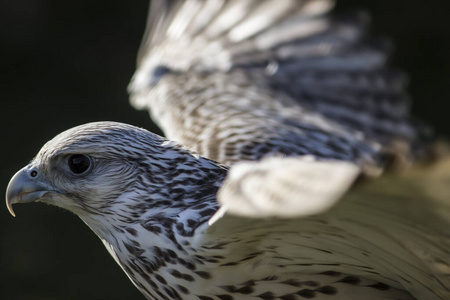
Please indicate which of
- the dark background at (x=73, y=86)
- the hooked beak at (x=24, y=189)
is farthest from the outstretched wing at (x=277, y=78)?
the dark background at (x=73, y=86)

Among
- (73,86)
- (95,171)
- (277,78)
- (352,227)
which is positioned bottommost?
(352,227)

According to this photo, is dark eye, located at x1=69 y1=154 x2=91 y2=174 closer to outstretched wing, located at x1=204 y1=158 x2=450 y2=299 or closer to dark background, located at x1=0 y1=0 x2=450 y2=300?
outstretched wing, located at x1=204 y1=158 x2=450 y2=299

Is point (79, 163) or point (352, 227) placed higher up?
point (79, 163)

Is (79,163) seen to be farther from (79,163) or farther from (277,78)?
(277,78)

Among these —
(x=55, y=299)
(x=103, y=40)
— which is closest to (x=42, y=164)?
(x=55, y=299)

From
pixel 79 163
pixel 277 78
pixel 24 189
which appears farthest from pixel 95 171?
pixel 277 78

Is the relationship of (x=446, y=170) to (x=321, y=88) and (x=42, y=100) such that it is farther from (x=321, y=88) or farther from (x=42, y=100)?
(x=42, y=100)

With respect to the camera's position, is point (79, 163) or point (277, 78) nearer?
point (79, 163)
